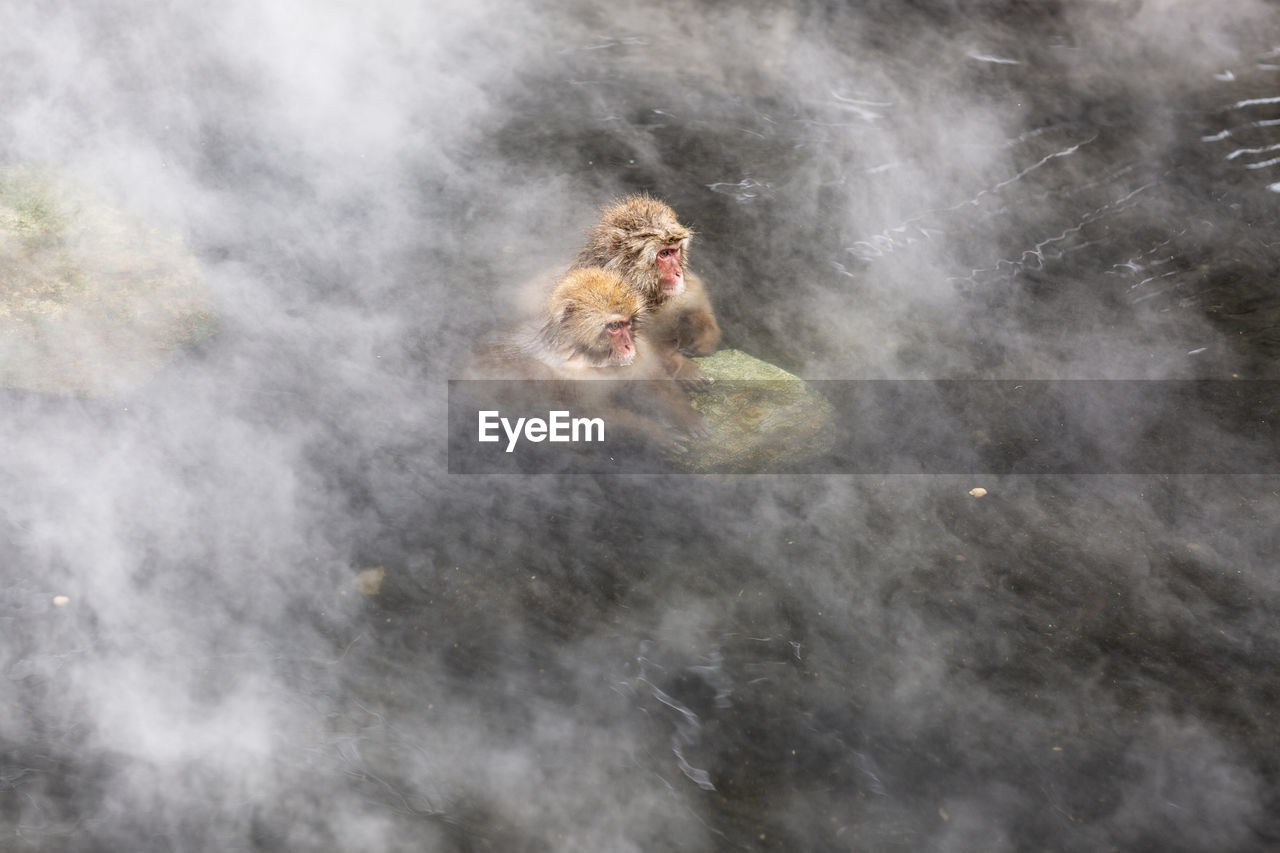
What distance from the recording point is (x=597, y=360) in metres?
3.84

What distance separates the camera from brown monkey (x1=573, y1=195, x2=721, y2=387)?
3.98 m

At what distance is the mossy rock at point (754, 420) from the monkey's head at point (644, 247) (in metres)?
0.38

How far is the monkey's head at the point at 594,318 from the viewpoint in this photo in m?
3.72

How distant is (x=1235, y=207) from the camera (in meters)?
4.73

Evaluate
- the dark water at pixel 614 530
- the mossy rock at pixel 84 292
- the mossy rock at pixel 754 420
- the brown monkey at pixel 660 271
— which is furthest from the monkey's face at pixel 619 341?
the mossy rock at pixel 84 292

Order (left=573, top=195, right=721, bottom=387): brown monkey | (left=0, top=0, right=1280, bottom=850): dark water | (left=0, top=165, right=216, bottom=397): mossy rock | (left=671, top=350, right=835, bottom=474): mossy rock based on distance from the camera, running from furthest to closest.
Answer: (left=573, top=195, right=721, bottom=387): brown monkey, (left=0, top=165, right=216, bottom=397): mossy rock, (left=671, top=350, right=835, bottom=474): mossy rock, (left=0, top=0, right=1280, bottom=850): dark water

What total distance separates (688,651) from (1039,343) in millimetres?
2130

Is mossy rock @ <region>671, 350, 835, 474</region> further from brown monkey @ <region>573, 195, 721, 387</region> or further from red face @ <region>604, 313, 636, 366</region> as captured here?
red face @ <region>604, 313, 636, 366</region>

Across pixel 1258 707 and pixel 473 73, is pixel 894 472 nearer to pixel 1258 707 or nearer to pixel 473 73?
pixel 1258 707

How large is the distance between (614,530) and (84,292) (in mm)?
2594

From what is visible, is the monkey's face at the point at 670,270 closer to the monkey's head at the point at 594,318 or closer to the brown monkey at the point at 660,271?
the brown monkey at the point at 660,271

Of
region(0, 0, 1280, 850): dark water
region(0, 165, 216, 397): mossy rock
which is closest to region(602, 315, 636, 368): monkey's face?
region(0, 0, 1280, 850): dark water

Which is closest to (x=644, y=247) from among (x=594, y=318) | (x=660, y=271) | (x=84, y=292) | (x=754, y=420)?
(x=660, y=271)

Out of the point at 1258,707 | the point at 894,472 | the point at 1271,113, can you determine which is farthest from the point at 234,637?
the point at 1271,113
